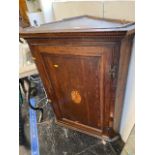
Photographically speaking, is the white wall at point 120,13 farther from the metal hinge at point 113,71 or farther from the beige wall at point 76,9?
the metal hinge at point 113,71

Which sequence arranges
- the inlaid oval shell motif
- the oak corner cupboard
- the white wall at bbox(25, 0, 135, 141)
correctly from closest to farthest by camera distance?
the oak corner cupboard < the white wall at bbox(25, 0, 135, 141) < the inlaid oval shell motif

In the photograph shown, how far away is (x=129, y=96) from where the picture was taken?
3.87 ft

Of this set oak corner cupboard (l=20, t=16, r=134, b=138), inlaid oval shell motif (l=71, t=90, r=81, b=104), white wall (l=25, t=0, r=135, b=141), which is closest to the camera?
oak corner cupboard (l=20, t=16, r=134, b=138)

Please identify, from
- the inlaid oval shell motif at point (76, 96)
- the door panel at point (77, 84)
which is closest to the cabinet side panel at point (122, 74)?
the door panel at point (77, 84)

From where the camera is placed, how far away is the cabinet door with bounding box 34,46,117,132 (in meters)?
0.99

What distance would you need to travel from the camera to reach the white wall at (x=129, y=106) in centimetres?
109

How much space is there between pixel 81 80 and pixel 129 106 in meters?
0.37

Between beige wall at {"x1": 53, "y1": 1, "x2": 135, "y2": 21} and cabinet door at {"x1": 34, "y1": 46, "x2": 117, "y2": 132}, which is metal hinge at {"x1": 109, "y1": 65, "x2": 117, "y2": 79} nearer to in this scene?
cabinet door at {"x1": 34, "y1": 46, "x2": 117, "y2": 132}

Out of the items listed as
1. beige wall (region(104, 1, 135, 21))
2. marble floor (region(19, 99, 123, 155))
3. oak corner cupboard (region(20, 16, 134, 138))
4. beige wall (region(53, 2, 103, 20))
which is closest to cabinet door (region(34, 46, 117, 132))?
oak corner cupboard (region(20, 16, 134, 138))

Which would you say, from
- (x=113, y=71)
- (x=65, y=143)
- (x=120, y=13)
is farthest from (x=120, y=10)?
(x=65, y=143)

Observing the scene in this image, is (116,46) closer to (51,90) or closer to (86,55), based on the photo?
(86,55)

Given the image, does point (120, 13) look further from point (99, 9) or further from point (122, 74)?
point (122, 74)

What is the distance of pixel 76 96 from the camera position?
1239mm
